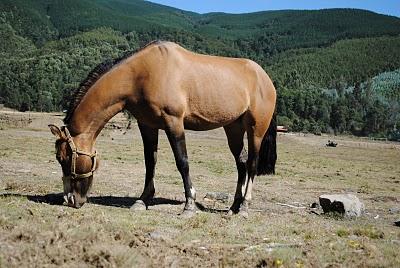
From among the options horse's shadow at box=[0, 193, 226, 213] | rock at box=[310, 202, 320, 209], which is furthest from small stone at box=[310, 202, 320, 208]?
horse's shadow at box=[0, 193, 226, 213]

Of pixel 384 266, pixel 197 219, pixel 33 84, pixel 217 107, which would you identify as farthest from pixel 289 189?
pixel 33 84

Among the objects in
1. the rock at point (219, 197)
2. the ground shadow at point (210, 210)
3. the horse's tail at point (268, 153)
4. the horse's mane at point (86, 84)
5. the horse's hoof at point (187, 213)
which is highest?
the horse's mane at point (86, 84)

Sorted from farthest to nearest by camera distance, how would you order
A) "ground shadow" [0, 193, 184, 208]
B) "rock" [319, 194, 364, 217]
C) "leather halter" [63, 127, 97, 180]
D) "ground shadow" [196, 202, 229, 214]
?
"rock" [319, 194, 364, 217] < "ground shadow" [196, 202, 229, 214] < "ground shadow" [0, 193, 184, 208] < "leather halter" [63, 127, 97, 180]

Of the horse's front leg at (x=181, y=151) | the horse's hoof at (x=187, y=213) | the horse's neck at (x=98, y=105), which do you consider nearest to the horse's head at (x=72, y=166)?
the horse's neck at (x=98, y=105)

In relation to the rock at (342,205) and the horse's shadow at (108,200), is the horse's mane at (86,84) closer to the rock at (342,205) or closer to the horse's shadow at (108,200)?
the horse's shadow at (108,200)

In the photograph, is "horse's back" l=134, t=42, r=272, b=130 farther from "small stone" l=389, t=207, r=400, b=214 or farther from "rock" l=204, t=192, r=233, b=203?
"small stone" l=389, t=207, r=400, b=214

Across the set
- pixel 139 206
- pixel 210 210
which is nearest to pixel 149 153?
pixel 139 206

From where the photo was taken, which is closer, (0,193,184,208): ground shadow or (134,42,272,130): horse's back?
(134,42,272,130): horse's back

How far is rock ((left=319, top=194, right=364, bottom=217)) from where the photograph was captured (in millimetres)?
10647

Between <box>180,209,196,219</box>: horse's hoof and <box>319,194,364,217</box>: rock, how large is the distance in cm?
332

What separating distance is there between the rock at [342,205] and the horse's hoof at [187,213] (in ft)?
10.9

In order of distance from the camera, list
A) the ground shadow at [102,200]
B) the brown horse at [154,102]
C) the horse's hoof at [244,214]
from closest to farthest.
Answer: the brown horse at [154,102] → the ground shadow at [102,200] → the horse's hoof at [244,214]

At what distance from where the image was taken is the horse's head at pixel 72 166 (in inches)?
349

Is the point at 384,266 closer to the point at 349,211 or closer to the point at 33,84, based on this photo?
the point at 349,211
